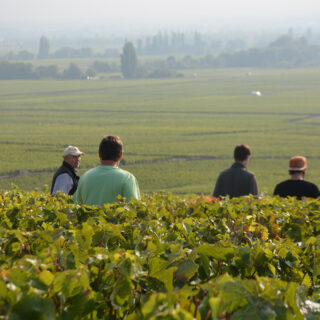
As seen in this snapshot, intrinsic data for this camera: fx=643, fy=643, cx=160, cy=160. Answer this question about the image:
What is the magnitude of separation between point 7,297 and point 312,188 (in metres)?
7.99

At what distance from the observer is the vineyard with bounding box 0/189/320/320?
8.38 ft

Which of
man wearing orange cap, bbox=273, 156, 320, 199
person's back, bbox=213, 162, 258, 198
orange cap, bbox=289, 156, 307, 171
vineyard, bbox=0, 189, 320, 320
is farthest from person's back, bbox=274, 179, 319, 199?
vineyard, bbox=0, 189, 320, 320

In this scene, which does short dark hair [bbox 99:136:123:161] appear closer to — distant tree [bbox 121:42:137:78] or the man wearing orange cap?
the man wearing orange cap

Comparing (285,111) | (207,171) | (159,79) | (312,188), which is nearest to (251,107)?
(285,111)

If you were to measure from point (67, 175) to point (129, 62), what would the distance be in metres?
156

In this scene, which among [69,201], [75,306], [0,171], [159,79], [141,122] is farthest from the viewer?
[159,79]

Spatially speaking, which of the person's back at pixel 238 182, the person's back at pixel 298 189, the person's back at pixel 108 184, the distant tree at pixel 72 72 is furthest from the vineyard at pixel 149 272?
the distant tree at pixel 72 72

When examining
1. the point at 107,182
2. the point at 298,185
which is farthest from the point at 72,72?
the point at 107,182

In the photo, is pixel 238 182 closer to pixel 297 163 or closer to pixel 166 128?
pixel 297 163

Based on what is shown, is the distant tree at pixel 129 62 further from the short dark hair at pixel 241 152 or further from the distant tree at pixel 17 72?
the short dark hair at pixel 241 152

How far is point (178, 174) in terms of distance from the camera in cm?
4288

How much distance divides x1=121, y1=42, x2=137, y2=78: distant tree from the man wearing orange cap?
148835mm

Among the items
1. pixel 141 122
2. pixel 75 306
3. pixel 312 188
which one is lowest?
pixel 141 122

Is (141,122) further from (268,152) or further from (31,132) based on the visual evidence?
(268,152)
